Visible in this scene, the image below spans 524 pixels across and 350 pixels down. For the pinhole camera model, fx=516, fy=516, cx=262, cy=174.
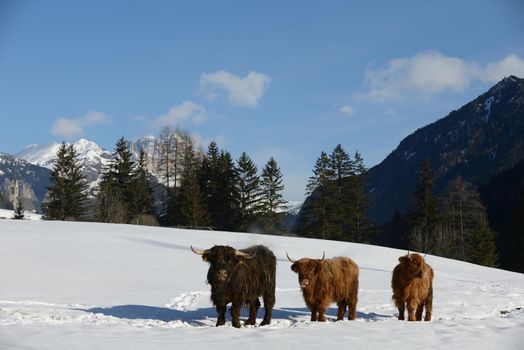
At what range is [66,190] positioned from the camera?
51250mm

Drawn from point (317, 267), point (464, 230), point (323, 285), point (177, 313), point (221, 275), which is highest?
point (464, 230)

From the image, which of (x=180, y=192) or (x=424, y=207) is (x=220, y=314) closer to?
(x=180, y=192)

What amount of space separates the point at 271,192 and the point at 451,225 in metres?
18.0

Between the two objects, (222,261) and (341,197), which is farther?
(341,197)

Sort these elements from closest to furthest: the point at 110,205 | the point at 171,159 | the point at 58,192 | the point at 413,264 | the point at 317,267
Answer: the point at 317,267, the point at 413,264, the point at 110,205, the point at 58,192, the point at 171,159

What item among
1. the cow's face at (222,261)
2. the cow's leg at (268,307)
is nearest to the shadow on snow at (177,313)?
the cow's leg at (268,307)

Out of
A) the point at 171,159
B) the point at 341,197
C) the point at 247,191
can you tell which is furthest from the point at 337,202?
the point at 171,159

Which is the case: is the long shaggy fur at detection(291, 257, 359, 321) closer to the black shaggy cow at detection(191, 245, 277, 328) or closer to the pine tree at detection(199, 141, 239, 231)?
the black shaggy cow at detection(191, 245, 277, 328)

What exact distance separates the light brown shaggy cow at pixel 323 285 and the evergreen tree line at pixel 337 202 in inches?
1587

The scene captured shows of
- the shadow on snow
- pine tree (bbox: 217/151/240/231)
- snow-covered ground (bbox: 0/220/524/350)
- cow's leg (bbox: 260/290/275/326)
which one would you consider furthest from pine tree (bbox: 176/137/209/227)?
cow's leg (bbox: 260/290/275/326)

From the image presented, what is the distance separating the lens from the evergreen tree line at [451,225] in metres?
46.2

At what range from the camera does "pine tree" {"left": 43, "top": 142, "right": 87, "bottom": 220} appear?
50688mm

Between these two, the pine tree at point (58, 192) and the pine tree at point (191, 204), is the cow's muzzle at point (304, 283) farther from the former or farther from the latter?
the pine tree at point (58, 192)

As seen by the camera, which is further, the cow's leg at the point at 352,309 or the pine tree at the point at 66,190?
the pine tree at the point at 66,190
